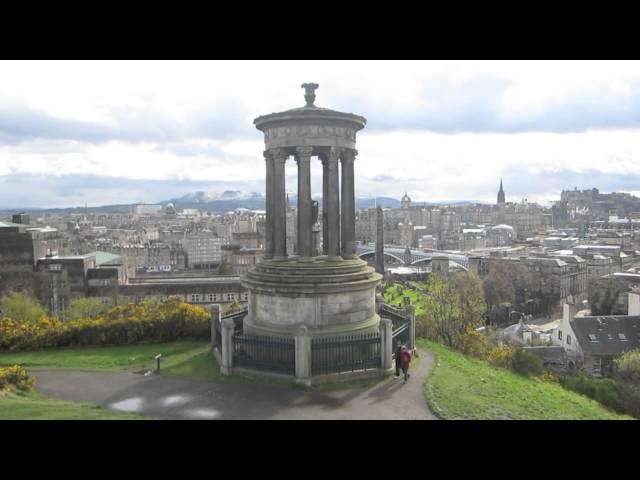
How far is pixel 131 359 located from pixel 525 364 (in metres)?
12.8

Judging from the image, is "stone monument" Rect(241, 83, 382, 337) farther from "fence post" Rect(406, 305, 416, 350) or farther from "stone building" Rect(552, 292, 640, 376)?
"stone building" Rect(552, 292, 640, 376)

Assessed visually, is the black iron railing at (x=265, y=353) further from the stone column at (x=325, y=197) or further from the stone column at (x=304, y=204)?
the stone column at (x=325, y=197)

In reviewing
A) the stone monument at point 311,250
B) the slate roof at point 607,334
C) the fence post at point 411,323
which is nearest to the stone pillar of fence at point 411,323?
the fence post at point 411,323

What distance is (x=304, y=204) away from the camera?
15562 millimetres

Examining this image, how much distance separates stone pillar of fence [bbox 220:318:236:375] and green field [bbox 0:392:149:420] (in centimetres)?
309

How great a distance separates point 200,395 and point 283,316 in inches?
130

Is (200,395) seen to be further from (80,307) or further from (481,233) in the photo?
(481,233)

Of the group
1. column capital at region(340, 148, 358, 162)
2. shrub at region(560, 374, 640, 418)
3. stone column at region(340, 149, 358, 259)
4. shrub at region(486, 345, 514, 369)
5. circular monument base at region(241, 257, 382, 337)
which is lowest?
shrub at region(560, 374, 640, 418)

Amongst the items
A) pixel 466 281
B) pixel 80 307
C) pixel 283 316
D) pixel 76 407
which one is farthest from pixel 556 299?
pixel 76 407

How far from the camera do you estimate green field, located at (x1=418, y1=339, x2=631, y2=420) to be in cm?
1105

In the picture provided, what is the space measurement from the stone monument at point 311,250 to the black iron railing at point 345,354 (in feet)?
2.71

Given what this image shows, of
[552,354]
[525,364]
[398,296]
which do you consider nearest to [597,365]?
[552,354]

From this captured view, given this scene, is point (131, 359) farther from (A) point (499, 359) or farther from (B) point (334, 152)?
(A) point (499, 359)

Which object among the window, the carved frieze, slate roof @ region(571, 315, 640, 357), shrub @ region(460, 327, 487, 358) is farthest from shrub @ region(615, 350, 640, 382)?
the carved frieze
